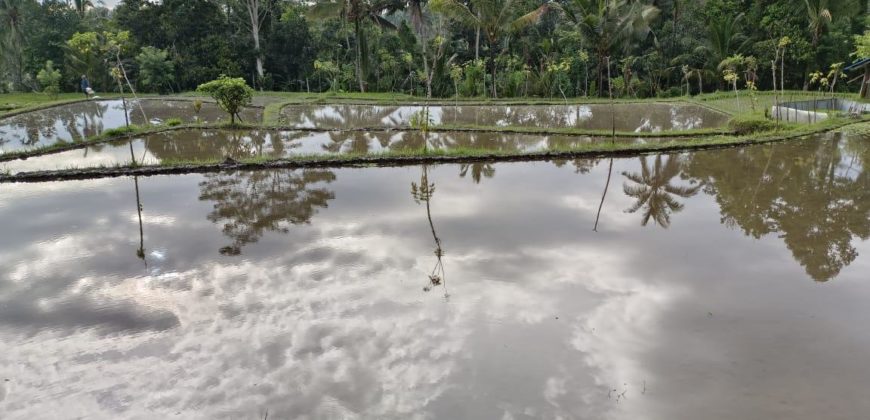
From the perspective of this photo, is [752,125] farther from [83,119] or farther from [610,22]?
[83,119]

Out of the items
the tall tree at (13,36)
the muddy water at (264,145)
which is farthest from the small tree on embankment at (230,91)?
the tall tree at (13,36)

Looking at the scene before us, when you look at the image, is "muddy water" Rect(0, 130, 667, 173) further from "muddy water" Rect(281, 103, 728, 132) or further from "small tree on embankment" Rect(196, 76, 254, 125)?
"muddy water" Rect(281, 103, 728, 132)

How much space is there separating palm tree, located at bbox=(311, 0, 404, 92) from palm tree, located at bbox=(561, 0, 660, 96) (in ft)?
24.3

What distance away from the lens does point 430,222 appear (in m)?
7.50

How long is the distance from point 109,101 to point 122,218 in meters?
18.5

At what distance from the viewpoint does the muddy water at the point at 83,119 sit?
14.0 metres

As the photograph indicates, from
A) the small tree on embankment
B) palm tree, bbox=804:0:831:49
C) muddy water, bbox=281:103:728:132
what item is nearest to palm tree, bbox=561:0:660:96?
muddy water, bbox=281:103:728:132

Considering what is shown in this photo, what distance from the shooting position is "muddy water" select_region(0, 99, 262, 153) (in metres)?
14.0

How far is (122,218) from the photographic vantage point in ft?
25.1

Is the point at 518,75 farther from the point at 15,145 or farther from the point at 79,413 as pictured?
the point at 79,413

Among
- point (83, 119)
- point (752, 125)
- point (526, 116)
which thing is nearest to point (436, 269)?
point (752, 125)

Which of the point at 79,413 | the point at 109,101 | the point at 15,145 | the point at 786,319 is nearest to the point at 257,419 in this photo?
the point at 79,413

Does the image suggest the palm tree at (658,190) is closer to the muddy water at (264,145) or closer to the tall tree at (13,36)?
the muddy water at (264,145)

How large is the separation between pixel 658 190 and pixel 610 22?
13.7 m
